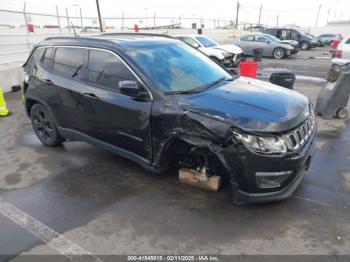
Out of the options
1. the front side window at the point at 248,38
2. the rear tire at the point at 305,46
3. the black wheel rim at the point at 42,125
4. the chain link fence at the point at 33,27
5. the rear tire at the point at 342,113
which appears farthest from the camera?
the rear tire at the point at 305,46

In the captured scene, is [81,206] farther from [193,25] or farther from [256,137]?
[193,25]

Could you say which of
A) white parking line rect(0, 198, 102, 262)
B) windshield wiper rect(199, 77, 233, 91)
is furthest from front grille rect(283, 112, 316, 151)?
white parking line rect(0, 198, 102, 262)

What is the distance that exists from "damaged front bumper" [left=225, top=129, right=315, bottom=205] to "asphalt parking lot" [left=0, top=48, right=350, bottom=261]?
30cm

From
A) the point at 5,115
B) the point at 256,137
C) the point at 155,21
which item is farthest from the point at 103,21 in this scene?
the point at 256,137

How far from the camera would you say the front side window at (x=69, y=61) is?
14.7 feet

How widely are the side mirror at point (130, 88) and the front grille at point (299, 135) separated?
1.70m

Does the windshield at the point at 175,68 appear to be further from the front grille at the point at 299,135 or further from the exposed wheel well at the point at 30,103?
the exposed wheel well at the point at 30,103

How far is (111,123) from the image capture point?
161 inches

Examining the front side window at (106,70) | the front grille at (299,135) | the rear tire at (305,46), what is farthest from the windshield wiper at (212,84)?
the rear tire at (305,46)

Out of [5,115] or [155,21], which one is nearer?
[5,115]

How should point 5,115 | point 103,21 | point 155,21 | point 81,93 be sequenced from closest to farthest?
point 81,93 < point 5,115 < point 103,21 < point 155,21

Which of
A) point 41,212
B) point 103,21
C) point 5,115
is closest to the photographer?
point 41,212

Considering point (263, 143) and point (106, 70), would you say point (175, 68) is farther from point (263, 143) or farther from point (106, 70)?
point (263, 143)

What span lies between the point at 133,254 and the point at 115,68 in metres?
2.30
